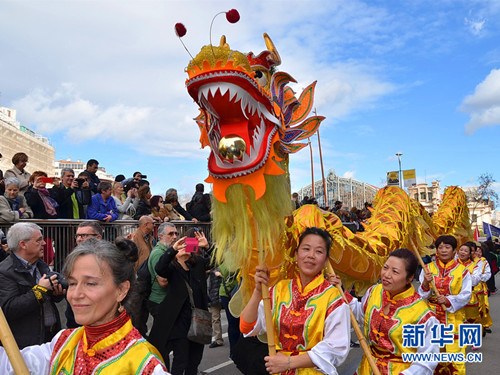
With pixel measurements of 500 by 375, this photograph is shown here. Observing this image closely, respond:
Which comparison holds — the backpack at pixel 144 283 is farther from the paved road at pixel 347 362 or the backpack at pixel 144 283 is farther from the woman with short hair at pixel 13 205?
the woman with short hair at pixel 13 205

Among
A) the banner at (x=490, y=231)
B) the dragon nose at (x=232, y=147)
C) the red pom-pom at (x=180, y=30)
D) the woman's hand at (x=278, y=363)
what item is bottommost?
the woman's hand at (x=278, y=363)

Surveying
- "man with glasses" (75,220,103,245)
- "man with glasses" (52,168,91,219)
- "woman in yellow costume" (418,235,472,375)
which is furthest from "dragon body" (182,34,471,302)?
"man with glasses" (52,168,91,219)

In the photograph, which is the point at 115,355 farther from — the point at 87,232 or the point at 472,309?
the point at 472,309

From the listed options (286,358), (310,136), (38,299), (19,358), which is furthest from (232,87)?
(38,299)

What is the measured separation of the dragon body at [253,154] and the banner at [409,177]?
18.9 m

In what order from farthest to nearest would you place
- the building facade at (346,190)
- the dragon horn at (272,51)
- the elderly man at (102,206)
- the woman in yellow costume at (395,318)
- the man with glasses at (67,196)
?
the building facade at (346,190) < the elderly man at (102,206) < the man with glasses at (67,196) < the dragon horn at (272,51) < the woman in yellow costume at (395,318)

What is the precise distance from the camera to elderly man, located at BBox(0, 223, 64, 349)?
9.99ft

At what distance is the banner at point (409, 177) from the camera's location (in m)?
21.4

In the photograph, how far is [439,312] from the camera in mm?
5090

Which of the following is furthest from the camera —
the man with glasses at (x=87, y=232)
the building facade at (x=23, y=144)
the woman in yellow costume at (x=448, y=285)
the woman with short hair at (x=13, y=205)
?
the building facade at (x=23, y=144)

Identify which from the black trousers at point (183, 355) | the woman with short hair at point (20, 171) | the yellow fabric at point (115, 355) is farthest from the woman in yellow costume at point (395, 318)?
the woman with short hair at point (20, 171)

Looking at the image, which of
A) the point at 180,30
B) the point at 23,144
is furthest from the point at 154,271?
the point at 23,144

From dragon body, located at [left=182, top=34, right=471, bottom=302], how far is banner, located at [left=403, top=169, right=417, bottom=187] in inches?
743

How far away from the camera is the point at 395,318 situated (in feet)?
9.95
